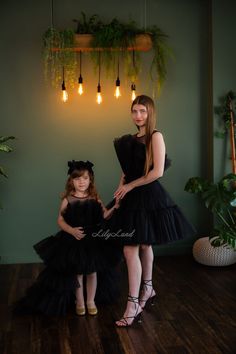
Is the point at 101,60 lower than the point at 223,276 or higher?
higher

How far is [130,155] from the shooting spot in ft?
11.7

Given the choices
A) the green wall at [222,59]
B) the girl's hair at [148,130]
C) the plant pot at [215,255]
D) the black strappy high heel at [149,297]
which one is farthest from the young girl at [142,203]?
the green wall at [222,59]

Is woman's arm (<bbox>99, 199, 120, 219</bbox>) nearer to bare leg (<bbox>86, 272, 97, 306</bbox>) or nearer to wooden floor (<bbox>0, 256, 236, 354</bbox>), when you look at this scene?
bare leg (<bbox>86, 272, 97, 306</bbox>)

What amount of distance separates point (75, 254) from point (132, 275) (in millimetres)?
435

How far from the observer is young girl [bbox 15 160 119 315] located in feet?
12.0

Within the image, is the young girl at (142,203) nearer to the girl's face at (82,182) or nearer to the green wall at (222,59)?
the girl's face at (82,182)

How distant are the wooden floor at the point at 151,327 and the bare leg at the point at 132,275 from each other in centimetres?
10

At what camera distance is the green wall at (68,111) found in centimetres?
488

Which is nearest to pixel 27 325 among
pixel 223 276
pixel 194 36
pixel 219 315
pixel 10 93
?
pixel 219 315

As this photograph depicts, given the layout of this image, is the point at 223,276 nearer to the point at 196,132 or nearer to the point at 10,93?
the point at 196,132

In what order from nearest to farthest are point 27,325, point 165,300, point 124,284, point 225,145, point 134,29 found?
point 27,325 < point 165,300 < point 124,284 < point 134,29 < point 225,145

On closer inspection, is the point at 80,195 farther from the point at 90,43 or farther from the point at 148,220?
the point at 90,43

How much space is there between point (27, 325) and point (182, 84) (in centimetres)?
281

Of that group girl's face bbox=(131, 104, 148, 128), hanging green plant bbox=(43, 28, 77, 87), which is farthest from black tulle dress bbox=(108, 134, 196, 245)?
hanging green plant bbox=(43, 28, 77, 87)
